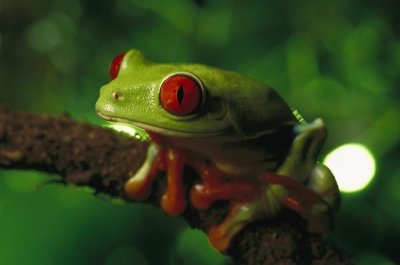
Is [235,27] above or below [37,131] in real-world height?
above

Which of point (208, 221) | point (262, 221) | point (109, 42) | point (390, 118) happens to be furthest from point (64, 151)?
point (390, 118)

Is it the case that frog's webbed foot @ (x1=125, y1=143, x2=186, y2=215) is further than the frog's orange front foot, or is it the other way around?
the frog's orange front foot

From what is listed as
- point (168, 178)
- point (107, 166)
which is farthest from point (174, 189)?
point (107, 166)

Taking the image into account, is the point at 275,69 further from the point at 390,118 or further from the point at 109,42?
the point at 109,42

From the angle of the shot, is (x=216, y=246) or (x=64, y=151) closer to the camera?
(x=64, y=151)

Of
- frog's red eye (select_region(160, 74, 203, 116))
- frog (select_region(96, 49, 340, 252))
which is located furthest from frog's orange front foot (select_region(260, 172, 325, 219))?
frog's red eye (select_region(160, 74, 203, 116))

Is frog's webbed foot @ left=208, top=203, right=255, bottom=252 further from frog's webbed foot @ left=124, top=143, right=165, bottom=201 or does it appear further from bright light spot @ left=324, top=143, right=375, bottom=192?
bright light spot @ left=324, top=143, right=375, bottom=192

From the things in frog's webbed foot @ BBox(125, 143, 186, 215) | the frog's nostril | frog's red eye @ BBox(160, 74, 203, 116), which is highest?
frog's red eye @ BBox(160, 74, 203, 116)

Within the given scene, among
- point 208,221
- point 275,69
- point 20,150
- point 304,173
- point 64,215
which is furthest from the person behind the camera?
point 275,69
